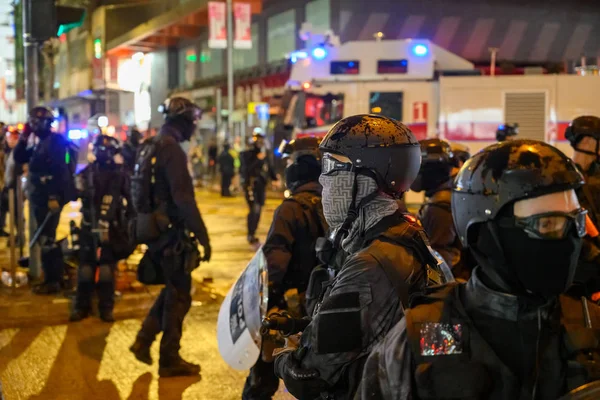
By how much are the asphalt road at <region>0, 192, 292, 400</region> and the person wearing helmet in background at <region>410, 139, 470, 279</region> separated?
1.73m

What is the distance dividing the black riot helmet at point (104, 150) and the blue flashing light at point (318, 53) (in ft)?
25.0

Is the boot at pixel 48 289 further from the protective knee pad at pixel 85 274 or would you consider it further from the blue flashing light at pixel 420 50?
the blue flashing light at pixel 420 50

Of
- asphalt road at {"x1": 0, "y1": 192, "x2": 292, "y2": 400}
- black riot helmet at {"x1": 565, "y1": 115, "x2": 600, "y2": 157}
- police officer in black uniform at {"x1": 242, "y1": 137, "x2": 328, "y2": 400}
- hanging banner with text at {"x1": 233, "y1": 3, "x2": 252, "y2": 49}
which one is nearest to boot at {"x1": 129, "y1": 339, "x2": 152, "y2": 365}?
asphalt road at {"x1": 0, "y1": 192, "x2": 292, "y2": 400}

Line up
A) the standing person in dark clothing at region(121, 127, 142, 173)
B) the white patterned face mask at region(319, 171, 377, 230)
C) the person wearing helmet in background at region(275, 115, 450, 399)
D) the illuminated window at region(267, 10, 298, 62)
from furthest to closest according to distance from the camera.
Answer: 1. the illuminated window at region(267, 10, 298, 62)
2. the standing person in dark clothing at region(121, 127, 142, 173)
3. the white patterned face mask at region(319, 171, 377, 230)
4. the person wearing helmet in background at region(275, 115, 450, 399)

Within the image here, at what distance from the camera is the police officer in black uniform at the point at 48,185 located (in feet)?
27.0

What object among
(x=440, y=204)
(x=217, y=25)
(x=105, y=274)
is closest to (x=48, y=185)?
(x=105, y=274)

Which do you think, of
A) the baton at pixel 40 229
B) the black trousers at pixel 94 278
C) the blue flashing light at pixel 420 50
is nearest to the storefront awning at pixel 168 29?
the blue flashing light at pixel 420 50

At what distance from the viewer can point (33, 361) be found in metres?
6.32

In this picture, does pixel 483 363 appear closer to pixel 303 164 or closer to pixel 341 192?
pixel 341 192

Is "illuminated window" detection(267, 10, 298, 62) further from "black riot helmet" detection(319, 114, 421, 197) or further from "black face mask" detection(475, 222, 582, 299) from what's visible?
"black face mask" detection(475, 222, 582, 299)

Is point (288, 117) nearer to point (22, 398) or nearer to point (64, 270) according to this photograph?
point (64, 270)

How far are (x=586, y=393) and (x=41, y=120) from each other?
7.59 m

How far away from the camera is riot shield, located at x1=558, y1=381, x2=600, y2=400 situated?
1.56 m

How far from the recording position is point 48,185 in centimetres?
825
